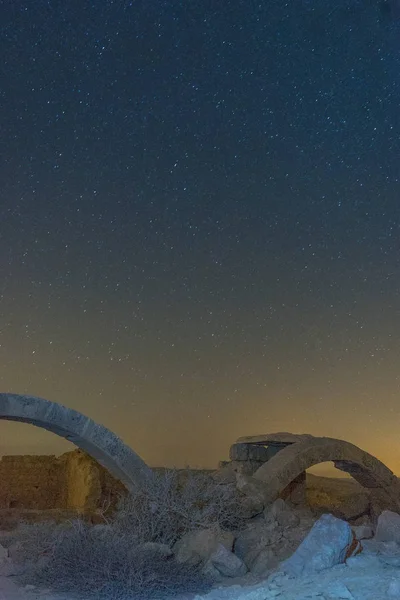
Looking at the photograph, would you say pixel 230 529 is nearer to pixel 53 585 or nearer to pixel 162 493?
pixel 162 493

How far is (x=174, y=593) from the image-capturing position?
20.3 feet

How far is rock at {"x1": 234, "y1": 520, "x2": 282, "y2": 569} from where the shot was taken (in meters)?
8.04

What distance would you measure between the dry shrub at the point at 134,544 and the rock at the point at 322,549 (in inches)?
40.7

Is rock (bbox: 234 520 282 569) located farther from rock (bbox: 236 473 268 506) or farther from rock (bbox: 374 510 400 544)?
rock (bbox: 374 510 400 544)

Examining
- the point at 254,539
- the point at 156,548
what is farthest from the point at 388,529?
the point at 156,548

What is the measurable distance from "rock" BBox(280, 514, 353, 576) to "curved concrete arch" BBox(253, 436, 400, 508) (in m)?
4.42

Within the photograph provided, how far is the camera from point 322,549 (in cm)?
589

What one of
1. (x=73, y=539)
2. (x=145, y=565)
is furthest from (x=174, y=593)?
(x=73, y=539)

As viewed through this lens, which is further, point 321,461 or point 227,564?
point 321,461

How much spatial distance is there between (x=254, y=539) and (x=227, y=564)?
157 centimetres

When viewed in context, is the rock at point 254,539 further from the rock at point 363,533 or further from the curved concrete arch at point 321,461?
the curved concrete arch at point 321,461

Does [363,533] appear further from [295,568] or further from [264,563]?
[295,568]

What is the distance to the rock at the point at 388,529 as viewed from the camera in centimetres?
697

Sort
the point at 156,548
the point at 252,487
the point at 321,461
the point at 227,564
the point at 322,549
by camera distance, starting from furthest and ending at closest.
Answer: the point at 321,461
the point at 252,487
the point at 156,548
the point at 227,564
the point at 322,549
